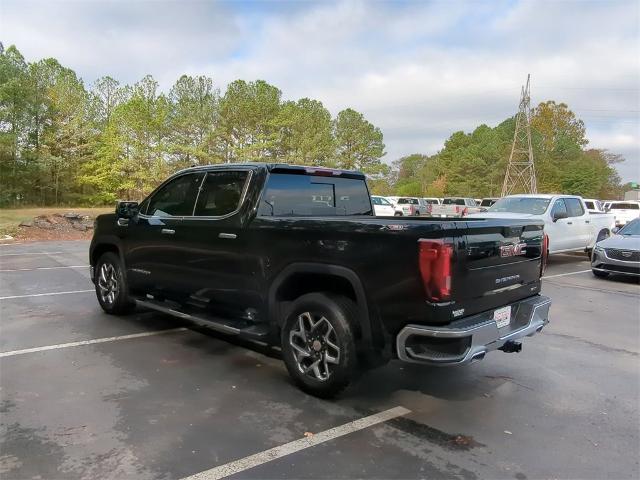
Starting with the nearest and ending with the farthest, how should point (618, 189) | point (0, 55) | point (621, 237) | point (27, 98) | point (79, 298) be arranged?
point (79, 298), point (621, 237), point (0, 55), point (27, 98), point (618, 189)

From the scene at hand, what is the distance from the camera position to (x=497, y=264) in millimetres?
3818

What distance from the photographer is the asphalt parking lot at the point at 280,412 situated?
303 centimetres

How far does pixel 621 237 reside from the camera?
1102cm

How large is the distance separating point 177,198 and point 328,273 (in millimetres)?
2552

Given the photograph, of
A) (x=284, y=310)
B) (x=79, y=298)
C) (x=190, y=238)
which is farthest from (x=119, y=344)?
(x=79, y=298)

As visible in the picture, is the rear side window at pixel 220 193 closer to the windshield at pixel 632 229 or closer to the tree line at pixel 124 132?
the windshield at pixel 632 229

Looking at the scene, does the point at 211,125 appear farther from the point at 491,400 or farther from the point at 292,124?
the point at 491,400

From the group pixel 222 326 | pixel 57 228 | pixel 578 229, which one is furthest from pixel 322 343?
pixel 57 228

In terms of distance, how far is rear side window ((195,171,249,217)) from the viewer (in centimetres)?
484

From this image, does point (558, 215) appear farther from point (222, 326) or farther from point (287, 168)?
point (222, 326)

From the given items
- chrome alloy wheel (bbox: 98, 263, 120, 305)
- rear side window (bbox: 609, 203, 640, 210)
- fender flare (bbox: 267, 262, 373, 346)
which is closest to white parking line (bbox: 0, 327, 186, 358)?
chrome alloy wheel (bbox: 98, 263, 120, 305)

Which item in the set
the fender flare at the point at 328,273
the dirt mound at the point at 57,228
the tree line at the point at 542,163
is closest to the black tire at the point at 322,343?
the fender flare at the point at 328,273

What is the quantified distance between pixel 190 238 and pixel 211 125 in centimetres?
3257

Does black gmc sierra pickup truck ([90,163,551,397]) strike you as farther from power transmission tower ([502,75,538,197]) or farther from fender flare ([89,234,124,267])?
power transmission tower ([502,75,538,197])
